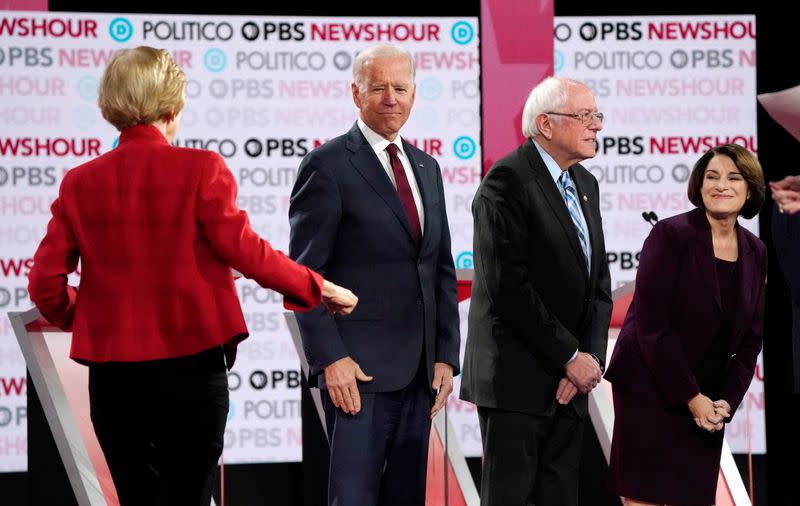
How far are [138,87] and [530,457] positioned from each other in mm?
1399

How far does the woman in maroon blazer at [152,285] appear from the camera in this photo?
2.16 metres

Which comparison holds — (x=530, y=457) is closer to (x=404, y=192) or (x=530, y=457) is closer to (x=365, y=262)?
(x=365, y=262)

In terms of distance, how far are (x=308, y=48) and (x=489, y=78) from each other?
107 cm

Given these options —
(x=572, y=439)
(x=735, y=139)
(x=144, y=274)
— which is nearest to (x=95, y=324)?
(x=144, y=274)

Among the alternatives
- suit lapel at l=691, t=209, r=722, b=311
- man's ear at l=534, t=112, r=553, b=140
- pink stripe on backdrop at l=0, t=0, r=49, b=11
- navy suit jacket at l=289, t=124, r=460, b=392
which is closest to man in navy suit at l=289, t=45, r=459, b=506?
navy suit jacket at l=289, t=124, r=460, b=392

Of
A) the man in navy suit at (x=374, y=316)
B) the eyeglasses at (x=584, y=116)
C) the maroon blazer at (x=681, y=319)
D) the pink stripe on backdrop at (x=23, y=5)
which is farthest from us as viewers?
the pink stripe on backdrop at (x=23, y=5)

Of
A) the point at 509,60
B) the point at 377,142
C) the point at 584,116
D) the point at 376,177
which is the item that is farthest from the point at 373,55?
the point at 509,60

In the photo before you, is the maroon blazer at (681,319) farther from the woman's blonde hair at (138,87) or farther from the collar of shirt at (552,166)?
the woman's blonde hair at (138,87)

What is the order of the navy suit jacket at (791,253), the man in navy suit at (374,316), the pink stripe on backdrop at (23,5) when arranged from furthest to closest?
1. the pink stripe on backdrop at (23,5)
2. the man in navy suit at (374,316)
3. the navy suit jacket at (791,253)

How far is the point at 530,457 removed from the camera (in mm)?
2795

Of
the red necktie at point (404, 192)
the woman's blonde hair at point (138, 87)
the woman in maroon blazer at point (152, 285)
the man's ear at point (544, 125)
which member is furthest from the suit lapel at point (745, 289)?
the woman's blonde hair at point (138, 87)

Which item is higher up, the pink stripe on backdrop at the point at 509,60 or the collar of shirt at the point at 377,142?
the pink stripe on backdrop at the point at 509,60

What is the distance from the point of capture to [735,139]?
19.9 feet

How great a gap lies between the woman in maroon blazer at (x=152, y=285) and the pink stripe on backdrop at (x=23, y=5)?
4035mm
